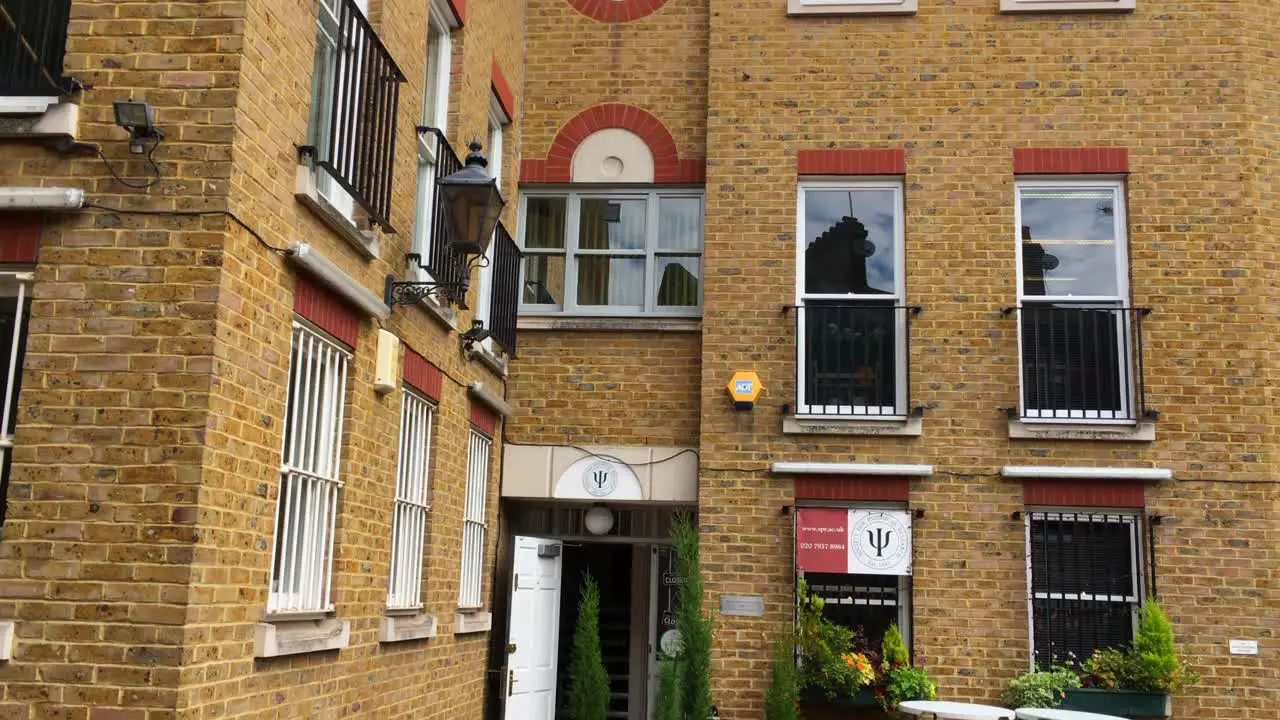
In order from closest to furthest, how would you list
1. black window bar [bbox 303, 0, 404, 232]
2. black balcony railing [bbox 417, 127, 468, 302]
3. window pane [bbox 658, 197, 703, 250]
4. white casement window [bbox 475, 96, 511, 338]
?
1. black window bar [bbox 303, 0, 404, 232]
2. black balcony railing [bbox 417, 127, 468, 302]
3. white casement window [bbox 475, 96, 511, 338]
4. window pane [bbox 658, 197, 703, 250]

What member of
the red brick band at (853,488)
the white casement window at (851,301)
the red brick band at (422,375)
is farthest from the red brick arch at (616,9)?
the red brick band at (853,488)

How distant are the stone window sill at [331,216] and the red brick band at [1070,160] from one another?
19.9 feet

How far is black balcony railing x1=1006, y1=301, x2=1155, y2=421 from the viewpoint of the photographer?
10633mm

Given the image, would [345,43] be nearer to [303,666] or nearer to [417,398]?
[417,398]

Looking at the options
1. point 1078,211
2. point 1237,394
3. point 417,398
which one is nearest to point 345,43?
point 417,398

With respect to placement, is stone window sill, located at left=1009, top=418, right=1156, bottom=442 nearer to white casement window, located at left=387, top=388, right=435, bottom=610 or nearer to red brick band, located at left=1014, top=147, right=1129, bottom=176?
red brick band, located at left=1014, top=147, right=1129, bottom=176

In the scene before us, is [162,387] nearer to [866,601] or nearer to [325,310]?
[325,310]

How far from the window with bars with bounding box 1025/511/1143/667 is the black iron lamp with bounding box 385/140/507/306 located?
5272 mm

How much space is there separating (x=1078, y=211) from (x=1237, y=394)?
2016 mm

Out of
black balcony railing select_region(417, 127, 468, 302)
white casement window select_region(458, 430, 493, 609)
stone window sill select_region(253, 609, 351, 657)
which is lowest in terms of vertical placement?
stone window sill select_region(253, 609, 351, 657)

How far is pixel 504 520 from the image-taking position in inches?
455

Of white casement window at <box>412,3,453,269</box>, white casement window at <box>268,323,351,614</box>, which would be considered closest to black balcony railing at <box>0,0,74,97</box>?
white casement window at <box>268,323,351,614</box>

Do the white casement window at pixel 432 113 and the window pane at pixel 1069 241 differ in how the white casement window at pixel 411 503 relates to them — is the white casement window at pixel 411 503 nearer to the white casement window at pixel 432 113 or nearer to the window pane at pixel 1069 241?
the white casement window at pixel 432 113

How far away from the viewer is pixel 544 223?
475 inches
